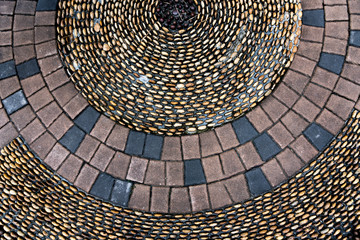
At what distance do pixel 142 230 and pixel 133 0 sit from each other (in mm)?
1829

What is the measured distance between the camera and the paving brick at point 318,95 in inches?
91.6

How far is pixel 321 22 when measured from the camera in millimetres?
2389

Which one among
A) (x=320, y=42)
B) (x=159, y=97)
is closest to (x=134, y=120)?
(x=159, y=97)

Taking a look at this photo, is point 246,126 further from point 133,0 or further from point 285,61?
point 133,0

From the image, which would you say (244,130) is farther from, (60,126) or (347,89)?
(60,126)

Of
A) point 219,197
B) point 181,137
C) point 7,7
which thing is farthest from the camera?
point 7,7

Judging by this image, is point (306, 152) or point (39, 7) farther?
point (39, 7)

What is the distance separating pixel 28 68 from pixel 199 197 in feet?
5.59

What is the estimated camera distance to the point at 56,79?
7.88 feet

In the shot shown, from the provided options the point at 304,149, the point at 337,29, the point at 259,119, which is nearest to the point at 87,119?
the point at 259,119

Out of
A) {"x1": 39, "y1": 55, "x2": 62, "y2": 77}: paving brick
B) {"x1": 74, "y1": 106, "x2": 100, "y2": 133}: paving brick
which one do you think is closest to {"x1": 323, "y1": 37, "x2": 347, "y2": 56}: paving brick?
{"x1": 74, "y1": 106, "x2": 100, "y2": 133}: paving brick

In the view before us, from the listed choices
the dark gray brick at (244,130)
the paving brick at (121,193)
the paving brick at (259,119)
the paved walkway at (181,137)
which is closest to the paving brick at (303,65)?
the paved walkway at (181,137)

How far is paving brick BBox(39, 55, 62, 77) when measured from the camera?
2400 millimetres

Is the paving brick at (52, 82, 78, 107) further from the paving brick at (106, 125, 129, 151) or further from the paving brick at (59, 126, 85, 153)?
the paving brick at (106, 125, 129, 151)
